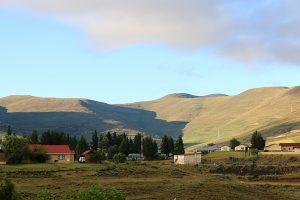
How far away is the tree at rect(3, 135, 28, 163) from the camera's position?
93812mm

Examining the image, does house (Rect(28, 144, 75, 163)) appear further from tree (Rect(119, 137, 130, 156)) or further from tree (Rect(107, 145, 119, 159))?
tree (Rect(119, 137, 130, 156))

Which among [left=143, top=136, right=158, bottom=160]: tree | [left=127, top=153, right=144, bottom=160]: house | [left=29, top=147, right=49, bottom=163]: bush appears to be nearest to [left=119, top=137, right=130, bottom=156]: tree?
[left=127, top=153, right=144, bottom=160]: house

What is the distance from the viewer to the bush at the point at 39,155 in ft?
330

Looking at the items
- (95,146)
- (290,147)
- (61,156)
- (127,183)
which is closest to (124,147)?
(95,146)

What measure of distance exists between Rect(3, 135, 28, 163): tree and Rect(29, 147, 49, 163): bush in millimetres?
4848

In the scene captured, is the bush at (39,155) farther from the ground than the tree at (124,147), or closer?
closer

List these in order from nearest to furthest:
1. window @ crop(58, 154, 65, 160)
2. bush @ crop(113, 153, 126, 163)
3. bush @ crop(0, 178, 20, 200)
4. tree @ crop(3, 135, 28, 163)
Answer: bush @ crop(0, 178, 20, 200) → tree @ crop(3, 135, 28, 163) → window @ crop(58, 154, 65, 160) → bush @ crop(113, 153, 126, 163)

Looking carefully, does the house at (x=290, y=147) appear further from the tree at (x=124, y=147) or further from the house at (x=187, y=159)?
the tree at (x=124, y=147)

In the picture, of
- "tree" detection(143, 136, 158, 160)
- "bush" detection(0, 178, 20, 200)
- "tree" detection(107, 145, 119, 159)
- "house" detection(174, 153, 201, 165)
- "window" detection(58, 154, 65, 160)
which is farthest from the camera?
"tree" detection(143, 136, 158, 160)

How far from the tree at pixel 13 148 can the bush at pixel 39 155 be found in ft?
15.9

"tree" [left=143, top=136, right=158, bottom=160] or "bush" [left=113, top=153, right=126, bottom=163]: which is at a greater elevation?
"tree" [left=143, top=136, right=158, bottom=160]

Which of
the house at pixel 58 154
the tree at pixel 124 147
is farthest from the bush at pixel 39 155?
the tree at pixel 124 147

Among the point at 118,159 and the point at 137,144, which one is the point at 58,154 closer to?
the point at 118,159

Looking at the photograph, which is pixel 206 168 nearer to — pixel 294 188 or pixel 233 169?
pixel 233 169
